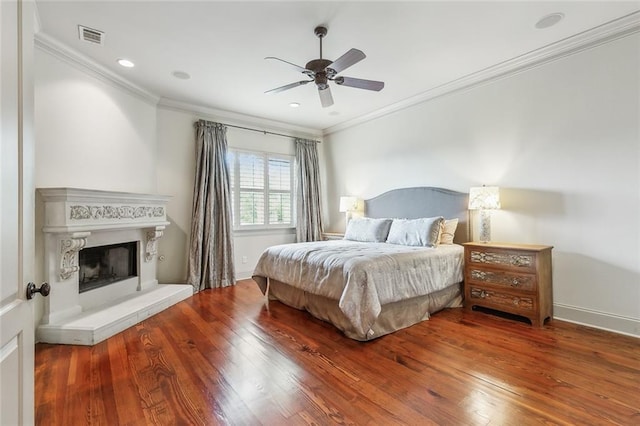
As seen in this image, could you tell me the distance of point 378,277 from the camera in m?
2.67

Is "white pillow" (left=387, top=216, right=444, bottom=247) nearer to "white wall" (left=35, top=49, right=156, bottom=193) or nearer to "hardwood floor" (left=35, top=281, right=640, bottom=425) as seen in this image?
"hardwood floor" (left=35, top=281, right=640, bottom=425)

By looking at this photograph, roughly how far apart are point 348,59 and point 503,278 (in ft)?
8.63

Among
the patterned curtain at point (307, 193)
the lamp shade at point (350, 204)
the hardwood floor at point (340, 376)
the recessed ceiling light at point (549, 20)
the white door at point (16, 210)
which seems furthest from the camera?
the patterned curtain at point (307, 193)

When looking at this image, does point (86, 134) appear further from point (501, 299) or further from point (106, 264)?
point (501, 299)

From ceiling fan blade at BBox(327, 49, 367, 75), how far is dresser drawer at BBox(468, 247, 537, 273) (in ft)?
7.70

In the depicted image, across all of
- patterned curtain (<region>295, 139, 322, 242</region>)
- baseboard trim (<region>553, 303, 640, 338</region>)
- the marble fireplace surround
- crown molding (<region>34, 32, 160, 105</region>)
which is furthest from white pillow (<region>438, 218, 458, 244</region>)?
crown molding (<region>34, 32, 160, 105</region>)

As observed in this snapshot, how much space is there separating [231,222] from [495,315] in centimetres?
377

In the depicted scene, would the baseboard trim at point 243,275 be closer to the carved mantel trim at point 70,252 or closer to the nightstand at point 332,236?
the nightstand at point 332,236

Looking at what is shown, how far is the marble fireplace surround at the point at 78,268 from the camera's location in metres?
2.68

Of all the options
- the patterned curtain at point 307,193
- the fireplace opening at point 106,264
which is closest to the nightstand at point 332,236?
the patterned curtain at point 307,193

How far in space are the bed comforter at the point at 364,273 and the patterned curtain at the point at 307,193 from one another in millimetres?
1964

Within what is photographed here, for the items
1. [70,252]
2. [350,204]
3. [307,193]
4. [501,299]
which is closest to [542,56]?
[501,299]

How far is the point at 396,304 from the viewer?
284 cm

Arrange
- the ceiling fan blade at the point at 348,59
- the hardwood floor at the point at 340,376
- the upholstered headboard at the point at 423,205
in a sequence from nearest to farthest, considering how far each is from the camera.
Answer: the hardwood floor at the point at 340,376 → the ceiling fan blade at the point at 348,59 → the upholstered headboard at the point at 423,205
